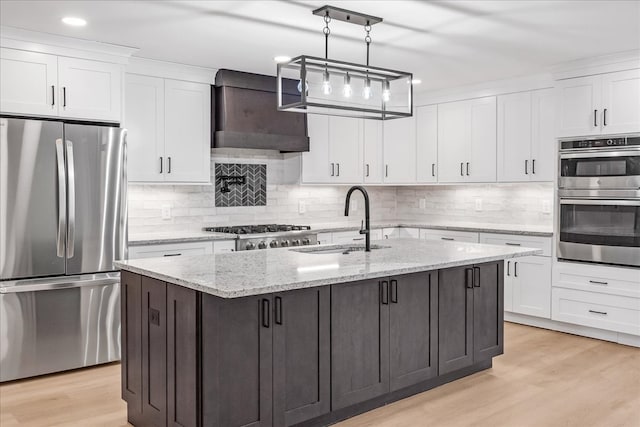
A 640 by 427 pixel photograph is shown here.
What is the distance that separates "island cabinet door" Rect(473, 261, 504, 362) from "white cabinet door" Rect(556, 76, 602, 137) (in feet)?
5.73

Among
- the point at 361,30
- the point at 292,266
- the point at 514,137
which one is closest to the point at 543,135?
the point at 514,137

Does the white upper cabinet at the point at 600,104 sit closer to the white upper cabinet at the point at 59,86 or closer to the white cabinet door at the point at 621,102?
the white cabinet door at the point at 621,102

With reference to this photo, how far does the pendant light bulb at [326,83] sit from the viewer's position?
3025 mm

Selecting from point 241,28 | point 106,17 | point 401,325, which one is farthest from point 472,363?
point 106,17

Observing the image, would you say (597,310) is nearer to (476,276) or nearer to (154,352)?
(476,276)

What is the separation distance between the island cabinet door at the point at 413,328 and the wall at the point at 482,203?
2.66 meters

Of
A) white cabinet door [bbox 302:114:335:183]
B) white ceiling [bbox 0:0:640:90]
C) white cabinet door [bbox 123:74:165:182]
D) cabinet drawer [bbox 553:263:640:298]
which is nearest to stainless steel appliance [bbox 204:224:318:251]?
white cabinet door [bbox 302:114:335:183]

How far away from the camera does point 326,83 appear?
9.95 feet

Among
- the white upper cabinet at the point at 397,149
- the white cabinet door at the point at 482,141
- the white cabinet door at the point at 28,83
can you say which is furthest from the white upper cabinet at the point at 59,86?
the white cabinet door at the point at 482,141

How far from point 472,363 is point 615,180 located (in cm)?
210

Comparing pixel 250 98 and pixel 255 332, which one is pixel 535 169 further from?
pixel 255 332

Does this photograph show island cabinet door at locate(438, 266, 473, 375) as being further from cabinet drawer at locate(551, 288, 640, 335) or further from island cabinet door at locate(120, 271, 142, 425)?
island cabinet door at locate(120, 271, 142, 425)

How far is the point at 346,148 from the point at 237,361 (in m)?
3.92

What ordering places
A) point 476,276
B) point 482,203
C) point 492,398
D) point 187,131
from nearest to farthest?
point 492,398 < point 476,276 < point 187,131 < point 482,203
